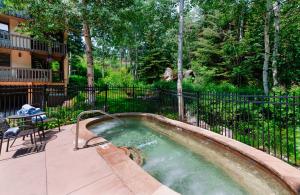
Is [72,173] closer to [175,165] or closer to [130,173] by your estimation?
[130,173]

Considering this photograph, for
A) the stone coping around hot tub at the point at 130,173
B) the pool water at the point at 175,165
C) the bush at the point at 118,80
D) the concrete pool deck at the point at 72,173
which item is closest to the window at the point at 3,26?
the bush at the point at 118,80

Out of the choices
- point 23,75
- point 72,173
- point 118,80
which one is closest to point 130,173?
point 72,173

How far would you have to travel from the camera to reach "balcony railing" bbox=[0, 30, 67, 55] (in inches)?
594

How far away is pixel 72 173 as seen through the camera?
12.2 ft

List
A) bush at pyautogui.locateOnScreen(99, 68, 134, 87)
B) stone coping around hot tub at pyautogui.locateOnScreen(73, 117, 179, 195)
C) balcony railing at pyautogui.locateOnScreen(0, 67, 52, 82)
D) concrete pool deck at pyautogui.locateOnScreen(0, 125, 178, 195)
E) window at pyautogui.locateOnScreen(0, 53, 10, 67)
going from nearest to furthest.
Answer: stone coping around hot tub at pyautogui.locateOnScreen(73, 117, 179, 195) < concrete pool deck at pyautogui.locateOnScreen(0, 125, 178, 195) < balcony railing at pyautogui.locateOnScreen(0, 67, 52, 82) < window at pyautogui.locateOnScreen(0, 53, 10, 67) < bush at pyautogui.locateOnScreen(99, 68, 134, 87)

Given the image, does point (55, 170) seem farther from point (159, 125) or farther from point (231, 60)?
point (231, 60)

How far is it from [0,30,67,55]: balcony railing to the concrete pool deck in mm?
11724

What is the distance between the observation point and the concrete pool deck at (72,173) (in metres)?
3.10

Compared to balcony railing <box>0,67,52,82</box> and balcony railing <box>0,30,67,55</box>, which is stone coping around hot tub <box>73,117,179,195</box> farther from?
balcony railing <box>0,30,67,55</box>

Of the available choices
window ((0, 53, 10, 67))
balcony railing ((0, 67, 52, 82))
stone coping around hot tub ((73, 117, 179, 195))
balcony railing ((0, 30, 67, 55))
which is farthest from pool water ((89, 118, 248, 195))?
window ((0, 53, 10, 67))

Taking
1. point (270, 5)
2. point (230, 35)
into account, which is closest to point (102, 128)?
point (270, 5)

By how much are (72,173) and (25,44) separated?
16247 millimetres

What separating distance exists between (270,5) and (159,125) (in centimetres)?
890

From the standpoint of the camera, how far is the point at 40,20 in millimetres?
10680
